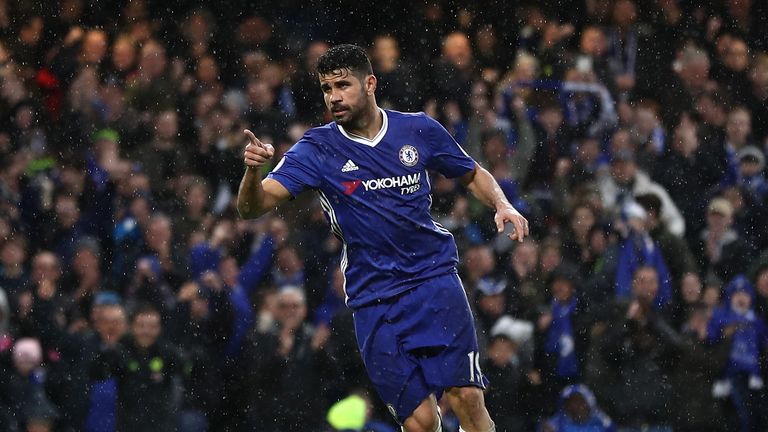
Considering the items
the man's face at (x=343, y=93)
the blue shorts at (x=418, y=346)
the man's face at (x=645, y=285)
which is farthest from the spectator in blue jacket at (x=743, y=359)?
the man's face at (x=343, y=93)

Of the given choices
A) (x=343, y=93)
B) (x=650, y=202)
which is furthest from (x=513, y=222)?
(x=650, y=202)

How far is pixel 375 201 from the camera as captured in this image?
574 cm

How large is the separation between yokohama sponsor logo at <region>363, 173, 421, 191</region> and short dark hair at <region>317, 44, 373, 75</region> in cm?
46

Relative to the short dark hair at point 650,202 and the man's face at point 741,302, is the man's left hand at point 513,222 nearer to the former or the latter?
the man's face at point 741,302

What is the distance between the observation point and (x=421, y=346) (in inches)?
227

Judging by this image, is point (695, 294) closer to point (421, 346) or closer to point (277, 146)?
point (277, 146)

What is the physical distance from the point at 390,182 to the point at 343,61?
0.54 meters

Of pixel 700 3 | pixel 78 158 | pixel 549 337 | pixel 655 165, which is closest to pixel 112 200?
pixel 78 158

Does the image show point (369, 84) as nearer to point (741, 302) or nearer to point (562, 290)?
point (562, 290)

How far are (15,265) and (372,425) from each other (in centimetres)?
254

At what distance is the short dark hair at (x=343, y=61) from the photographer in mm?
5699

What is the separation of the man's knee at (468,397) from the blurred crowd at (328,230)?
2.55 m

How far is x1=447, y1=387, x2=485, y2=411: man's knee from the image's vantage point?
5781mm

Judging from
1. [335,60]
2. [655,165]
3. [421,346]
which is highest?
[335,60]
